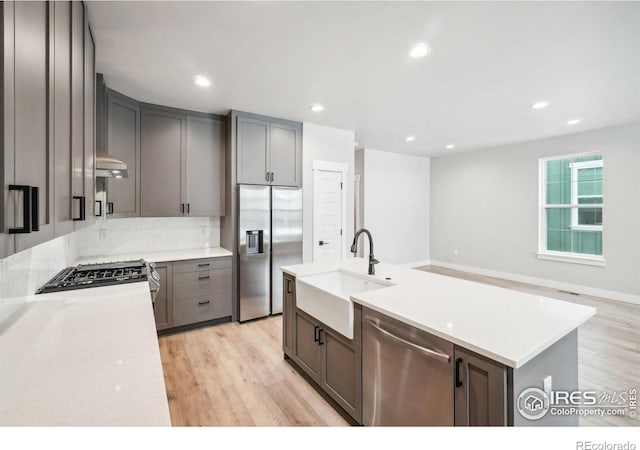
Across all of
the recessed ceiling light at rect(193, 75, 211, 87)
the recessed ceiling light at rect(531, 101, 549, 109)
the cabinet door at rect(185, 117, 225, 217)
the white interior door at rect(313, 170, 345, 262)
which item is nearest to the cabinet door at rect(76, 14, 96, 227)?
the recessed ceiling light at rect(193, 75, 211, 87)

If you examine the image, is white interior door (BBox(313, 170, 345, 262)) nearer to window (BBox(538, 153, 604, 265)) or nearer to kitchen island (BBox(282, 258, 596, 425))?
kitchen island (BBox(282, 258, 596, 425))

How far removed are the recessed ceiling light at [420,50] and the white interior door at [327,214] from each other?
2163 millimetres

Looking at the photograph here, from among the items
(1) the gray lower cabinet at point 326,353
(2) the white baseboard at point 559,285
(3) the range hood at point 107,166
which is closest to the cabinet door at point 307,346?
(1) the gray lower cabinet at point 326,353

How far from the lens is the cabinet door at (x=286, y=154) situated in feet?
12.8

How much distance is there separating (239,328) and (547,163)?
19.8ft

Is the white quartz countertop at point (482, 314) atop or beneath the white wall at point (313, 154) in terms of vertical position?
beneath

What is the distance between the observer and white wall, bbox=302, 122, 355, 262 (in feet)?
13.6

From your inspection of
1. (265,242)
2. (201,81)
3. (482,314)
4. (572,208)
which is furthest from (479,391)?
(572,208)

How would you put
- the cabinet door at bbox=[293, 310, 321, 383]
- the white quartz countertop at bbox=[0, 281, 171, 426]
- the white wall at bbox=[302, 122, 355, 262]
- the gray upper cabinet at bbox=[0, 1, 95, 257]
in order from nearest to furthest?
the gray upper cabinet at bbox=[0, 1, 95, 257], the white quartz countertop at bbox=[0, 281, 171, 426], the cabinet door at bbox=[293, 310, 321, 383], the white wall at bbox=[302, 122, 355, 262]

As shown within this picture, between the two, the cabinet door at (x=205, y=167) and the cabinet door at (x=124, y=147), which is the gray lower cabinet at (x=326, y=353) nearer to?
the cabinet door at (x=205, y=167)

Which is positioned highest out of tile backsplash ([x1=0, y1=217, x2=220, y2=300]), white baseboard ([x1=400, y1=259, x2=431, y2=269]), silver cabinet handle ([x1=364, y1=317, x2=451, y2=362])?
tile backsplash ([x1=0, y1=217, x2=220, y2=300])

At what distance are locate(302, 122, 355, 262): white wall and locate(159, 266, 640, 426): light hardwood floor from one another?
128cm

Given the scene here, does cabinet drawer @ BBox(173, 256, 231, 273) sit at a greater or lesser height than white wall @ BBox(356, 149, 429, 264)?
lesser

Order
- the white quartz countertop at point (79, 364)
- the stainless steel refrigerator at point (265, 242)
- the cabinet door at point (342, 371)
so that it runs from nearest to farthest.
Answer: the white quartz countertop at point (79, 364) → the cabinet door at point (342, 371) → the stainless steel refrigerator at point (265, 242)
